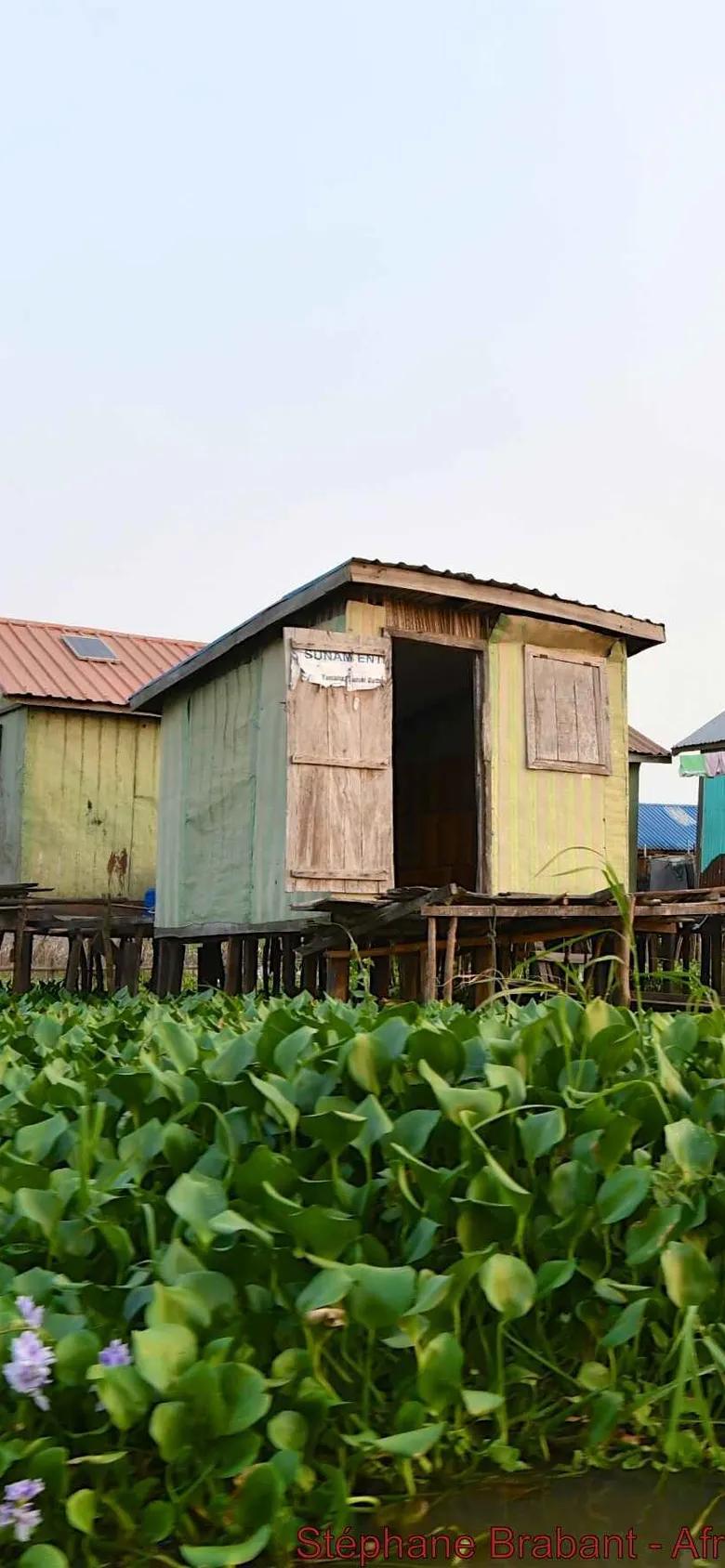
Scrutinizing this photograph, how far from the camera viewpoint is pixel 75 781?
16.1 m

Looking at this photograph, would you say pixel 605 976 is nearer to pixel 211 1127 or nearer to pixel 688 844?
pixel 211 1127

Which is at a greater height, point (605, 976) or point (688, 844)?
point (688, 844)

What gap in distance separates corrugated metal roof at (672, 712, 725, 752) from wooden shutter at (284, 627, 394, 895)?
10324 mm

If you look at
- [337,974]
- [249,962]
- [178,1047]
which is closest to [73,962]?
[249,962]

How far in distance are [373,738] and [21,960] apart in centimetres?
A: 614

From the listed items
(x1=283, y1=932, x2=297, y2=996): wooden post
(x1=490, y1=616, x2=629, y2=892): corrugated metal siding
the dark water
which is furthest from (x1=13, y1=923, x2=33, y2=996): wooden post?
the dark water

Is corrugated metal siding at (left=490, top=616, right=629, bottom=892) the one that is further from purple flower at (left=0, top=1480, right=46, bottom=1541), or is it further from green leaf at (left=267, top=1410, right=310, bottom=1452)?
purple flower at (left=0, top=1480, right=46, bottom=1541)

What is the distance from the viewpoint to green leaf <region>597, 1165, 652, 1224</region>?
2582 millimetres

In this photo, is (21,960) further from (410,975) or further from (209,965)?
(410,975)

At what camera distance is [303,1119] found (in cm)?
267

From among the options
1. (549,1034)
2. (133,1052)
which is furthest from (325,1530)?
(133,1052)

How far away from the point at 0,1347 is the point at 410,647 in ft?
29.0

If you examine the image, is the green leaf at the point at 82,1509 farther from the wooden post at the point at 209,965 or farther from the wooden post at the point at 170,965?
the wooden post at the point at 209,965

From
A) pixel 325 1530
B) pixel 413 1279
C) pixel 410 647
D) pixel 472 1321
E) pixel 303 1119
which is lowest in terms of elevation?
pixel 325 1530
